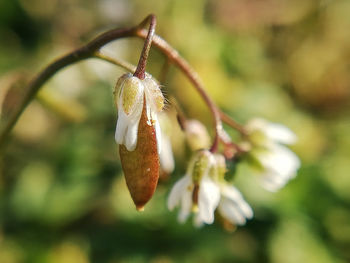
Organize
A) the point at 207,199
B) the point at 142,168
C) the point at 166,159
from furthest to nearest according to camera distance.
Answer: the point at 166,159 → the point at 207,199 → the point at 142,168

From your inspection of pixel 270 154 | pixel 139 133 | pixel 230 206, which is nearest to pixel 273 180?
pixel 270 154

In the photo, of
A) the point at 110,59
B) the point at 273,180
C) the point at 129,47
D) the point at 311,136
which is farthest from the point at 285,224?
the point at 129,47

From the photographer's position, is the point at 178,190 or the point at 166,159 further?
the point at 166,159

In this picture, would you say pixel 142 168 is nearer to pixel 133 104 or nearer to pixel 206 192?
pixel 133 104

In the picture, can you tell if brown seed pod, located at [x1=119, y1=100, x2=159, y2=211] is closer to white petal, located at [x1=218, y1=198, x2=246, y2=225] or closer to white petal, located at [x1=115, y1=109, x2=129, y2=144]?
white petal, located at [x1=115, y1=109, x2=129, y2=144]

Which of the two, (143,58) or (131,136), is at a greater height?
(143,58)

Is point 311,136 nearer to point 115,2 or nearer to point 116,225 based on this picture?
point 116,225

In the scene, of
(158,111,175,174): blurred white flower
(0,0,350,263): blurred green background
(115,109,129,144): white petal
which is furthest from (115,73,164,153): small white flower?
(0,0,350,263): blurred green background

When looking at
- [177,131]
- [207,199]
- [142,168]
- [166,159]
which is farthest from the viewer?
[177,131]

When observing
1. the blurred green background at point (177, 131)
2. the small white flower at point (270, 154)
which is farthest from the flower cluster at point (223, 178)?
the blurred green background at point (177, 131)
